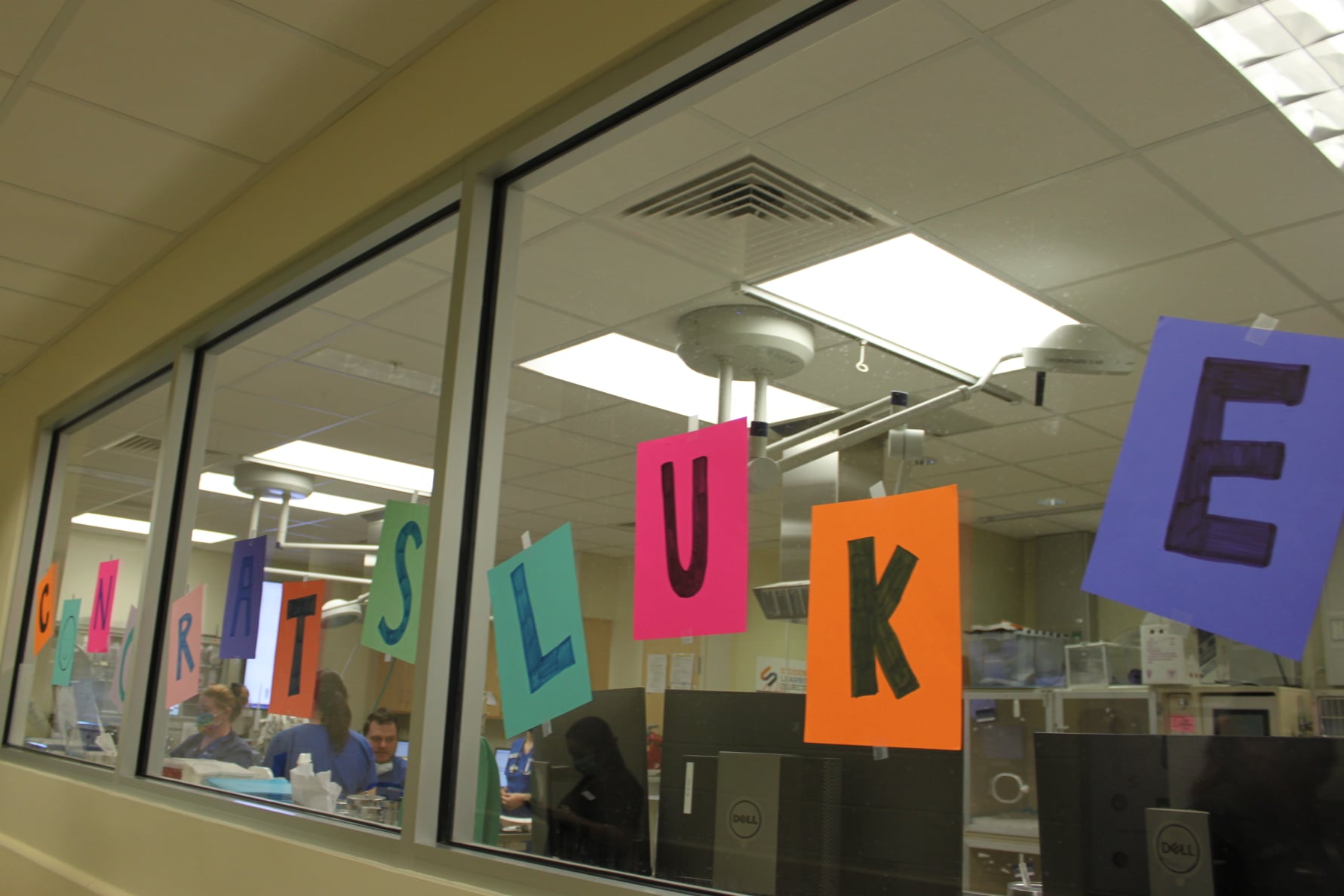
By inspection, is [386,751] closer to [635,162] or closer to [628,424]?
[628,424]

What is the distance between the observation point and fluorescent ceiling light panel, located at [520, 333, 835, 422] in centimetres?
154

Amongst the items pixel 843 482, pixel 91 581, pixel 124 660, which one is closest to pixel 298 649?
pixel 124 660

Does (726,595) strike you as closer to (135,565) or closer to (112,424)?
(135,565)

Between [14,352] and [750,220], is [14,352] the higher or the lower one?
the higher one

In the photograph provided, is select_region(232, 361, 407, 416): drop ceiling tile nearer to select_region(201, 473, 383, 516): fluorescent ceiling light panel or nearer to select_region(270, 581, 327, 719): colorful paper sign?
select_region(201, 473, 383, 516): fluorescent ceiling light panel

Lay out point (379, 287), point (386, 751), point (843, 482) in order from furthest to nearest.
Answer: point (379, 287), point (386, 751), point (843, 482)

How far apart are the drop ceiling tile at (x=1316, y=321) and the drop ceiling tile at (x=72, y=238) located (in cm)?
290

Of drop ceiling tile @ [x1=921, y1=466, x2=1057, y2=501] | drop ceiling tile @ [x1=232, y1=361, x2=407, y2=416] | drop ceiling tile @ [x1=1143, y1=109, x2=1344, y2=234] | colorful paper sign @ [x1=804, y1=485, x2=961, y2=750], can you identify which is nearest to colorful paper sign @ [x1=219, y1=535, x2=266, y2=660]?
drop ceiling tile @ [x1=232, y1=361, x2=407, y2=416]

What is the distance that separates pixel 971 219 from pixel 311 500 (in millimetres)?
1766

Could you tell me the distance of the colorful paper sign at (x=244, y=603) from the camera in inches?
100

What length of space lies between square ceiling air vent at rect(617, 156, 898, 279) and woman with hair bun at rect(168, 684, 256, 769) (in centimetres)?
153

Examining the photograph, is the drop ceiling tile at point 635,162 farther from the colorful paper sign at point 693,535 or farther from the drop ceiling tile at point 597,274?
the colorful paper sign at point 693,535

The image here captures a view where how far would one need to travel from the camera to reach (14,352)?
4160 mm

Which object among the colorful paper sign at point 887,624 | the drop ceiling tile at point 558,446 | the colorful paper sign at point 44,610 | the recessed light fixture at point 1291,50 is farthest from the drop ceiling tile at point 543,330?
the colorful paper sign at point 44,610
